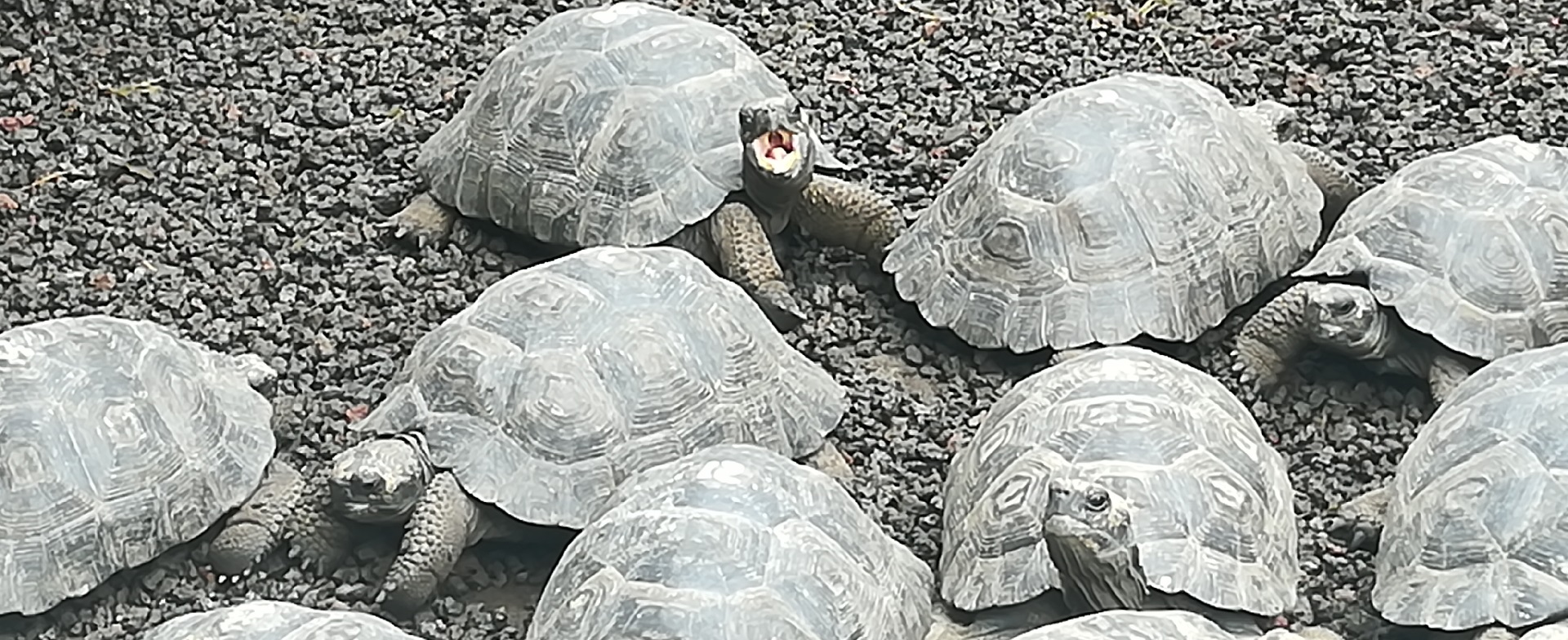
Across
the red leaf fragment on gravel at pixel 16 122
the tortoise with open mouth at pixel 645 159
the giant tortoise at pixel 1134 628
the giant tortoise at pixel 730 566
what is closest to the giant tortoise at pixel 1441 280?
the tortoise with open mouth at pixel 645 159

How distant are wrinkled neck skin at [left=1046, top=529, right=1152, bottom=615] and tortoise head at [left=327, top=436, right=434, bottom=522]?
130 cm

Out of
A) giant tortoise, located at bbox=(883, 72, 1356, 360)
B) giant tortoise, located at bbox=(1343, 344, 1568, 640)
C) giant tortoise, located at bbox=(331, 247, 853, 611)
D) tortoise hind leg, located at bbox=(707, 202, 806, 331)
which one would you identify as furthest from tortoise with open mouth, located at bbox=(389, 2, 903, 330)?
giant tortoise, located at bbox=(1343, 344, 1568, 640)

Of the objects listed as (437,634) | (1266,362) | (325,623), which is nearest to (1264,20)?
(1266,362)

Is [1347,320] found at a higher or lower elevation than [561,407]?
lower

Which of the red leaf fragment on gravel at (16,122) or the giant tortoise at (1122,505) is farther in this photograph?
the red leaf fragment on gravel at (16,122)

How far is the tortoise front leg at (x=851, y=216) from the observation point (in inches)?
199

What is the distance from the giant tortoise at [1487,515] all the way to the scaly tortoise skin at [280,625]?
1.87 m

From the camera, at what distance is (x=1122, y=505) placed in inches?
137

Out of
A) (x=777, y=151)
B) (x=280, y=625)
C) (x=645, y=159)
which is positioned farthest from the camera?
(x=645, y=159)

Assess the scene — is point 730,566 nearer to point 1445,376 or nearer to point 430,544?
point 430,544

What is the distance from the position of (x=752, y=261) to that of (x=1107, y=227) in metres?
0.87

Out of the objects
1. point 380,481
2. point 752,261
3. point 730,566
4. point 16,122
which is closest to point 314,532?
point 380,481

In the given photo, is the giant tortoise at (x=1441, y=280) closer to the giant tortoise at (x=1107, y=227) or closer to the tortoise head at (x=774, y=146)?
the giant tortoise at (x=1107, y=227)

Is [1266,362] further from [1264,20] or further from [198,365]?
[198,365]
